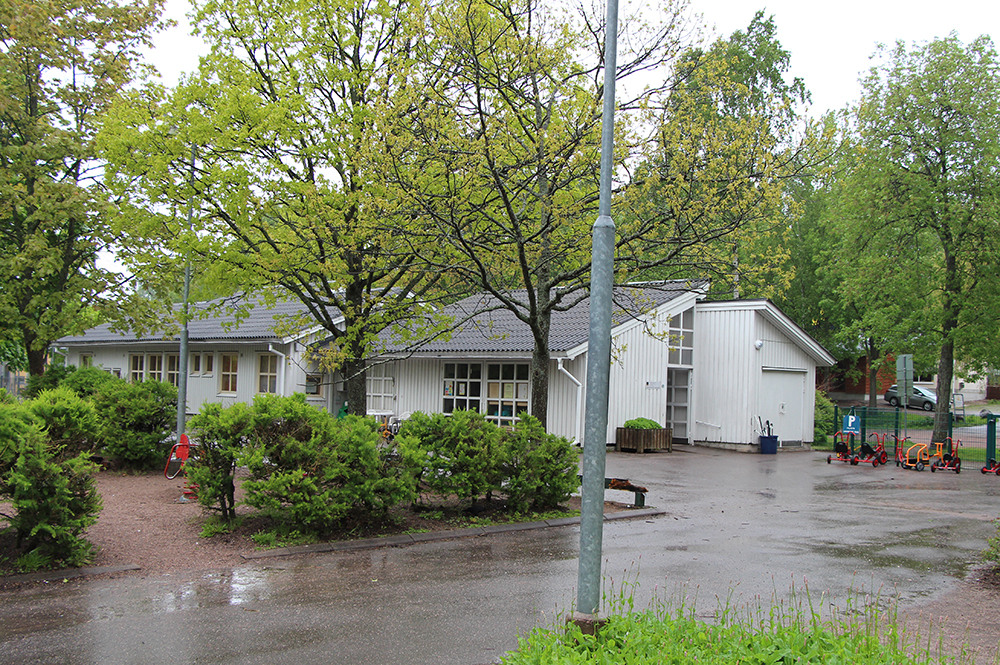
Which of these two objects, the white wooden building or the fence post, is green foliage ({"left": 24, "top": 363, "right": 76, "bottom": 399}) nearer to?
the white wooden building

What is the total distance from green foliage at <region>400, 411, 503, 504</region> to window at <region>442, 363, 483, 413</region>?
43.9ft

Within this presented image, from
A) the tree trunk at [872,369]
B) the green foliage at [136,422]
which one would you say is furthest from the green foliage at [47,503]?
the tree trunk at [872,369]

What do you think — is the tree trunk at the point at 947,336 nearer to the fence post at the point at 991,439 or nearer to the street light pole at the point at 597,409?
the fence post at the point at 991,439

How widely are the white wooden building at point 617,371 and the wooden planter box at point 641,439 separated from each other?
295mm

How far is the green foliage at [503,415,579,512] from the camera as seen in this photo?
11.3m

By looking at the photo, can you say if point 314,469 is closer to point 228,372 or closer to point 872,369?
point 228,372

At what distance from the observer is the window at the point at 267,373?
27.2 meters

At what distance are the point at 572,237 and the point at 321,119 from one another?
548 cm

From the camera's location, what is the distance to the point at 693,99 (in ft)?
35.7

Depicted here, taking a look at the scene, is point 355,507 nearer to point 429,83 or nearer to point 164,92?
point 429,83

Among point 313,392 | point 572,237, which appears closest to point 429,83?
point 572,237

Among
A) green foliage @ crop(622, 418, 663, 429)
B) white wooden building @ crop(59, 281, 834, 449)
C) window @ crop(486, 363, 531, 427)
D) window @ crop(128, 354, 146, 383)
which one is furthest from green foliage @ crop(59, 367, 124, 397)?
window @ crop(128, 354, 146, 383)

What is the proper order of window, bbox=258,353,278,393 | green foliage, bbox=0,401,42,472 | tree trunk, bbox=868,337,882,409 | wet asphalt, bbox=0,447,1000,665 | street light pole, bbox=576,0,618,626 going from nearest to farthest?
street light pole, bbox=576,0,618,626 < wet asphalt, bbox=0,447,1000,665 < green foliage, bbox=0,401,42,472 < window, bbox=258,353,278,393 < tree trunk, bbox=868,337,882,409

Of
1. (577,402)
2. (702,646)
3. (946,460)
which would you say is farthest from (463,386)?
(702,646)
